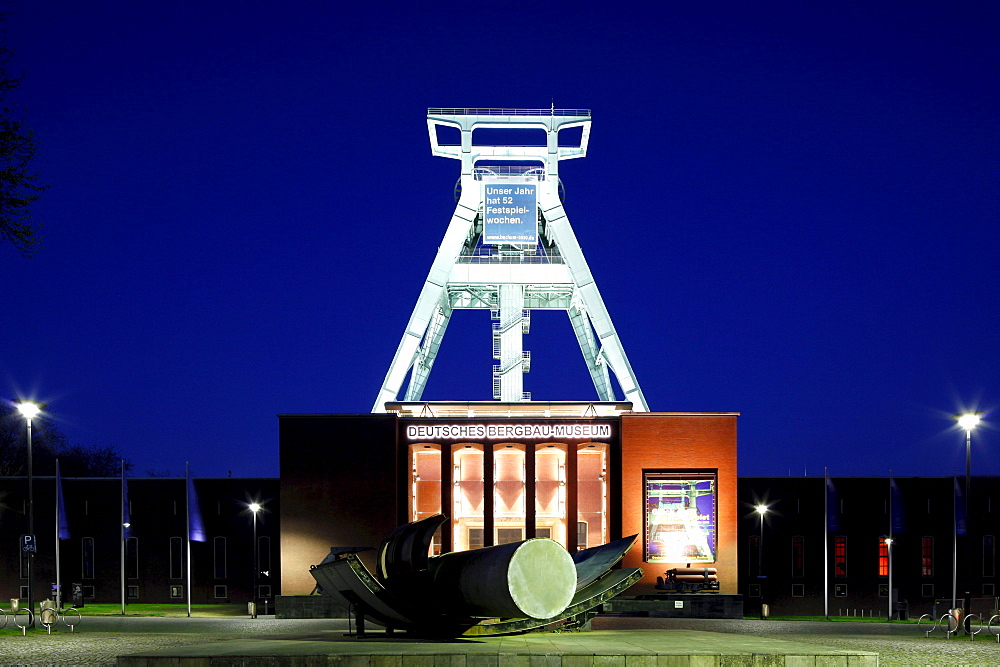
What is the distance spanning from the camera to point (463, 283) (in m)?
52.7

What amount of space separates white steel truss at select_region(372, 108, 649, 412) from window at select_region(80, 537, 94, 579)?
52.9 feet

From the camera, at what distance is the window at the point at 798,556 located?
51.8 m

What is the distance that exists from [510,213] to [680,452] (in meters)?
15.5

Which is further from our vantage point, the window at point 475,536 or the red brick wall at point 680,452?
the window at point 475,536

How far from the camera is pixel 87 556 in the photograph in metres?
52.8

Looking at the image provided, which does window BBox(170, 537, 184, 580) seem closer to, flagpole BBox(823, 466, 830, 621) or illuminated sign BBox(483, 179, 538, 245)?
illuminated sign BBox(483, 179, 538, 245)

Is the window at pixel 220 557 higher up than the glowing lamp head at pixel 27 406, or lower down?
lower down

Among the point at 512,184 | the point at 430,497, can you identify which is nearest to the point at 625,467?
the point at 430,497

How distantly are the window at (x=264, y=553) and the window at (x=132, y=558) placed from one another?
556cm

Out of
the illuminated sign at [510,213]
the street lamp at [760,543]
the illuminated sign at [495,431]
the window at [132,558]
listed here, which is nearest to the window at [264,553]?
the window at [132,558]

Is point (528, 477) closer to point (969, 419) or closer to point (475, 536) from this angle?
point (475, 536)

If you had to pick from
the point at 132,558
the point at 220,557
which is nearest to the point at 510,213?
the point at 220,557

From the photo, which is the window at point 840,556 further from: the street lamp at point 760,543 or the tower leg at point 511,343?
the tower leg at point 511,343

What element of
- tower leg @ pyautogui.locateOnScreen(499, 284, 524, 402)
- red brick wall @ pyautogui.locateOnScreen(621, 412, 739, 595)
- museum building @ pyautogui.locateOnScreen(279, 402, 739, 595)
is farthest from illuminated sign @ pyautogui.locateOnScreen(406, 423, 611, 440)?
tower leg @ pyautogui.locateOnScreen(499, 284, 524, 402)
